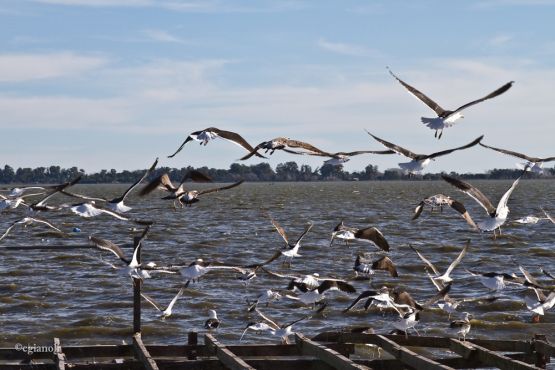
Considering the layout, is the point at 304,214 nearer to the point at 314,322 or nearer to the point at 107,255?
the point at 107,255

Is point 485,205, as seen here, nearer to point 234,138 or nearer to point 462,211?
point 462,211

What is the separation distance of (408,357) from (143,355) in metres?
3.48

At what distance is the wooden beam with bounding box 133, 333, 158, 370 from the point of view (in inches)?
552

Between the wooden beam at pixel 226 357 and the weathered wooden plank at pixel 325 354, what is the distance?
1.09 metres

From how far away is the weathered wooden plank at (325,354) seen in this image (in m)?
13.3

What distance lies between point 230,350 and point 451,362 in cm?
308

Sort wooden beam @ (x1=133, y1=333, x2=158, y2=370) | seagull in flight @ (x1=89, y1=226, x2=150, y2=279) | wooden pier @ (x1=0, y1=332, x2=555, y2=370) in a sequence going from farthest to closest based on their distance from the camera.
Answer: seagull in flight @ (x1=89, y1=226, x2=150, y2=279)
wooden pier @ (x1=0, y1=332, x2=555, y2=370)
wooden beam @ (x1=133, y1=333, x2=158, y2=370)

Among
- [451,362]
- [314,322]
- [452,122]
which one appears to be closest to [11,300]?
[314,322]

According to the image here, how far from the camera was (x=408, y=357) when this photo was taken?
1431 cm

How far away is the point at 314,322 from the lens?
2508cm

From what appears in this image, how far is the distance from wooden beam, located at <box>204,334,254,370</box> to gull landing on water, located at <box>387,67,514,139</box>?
362 cm

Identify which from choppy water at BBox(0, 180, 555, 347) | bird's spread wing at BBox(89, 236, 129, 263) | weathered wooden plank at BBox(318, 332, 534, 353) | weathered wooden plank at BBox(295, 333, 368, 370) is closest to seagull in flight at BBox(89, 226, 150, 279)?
bird's spread wing at BBox(89, 236, 129, 263)

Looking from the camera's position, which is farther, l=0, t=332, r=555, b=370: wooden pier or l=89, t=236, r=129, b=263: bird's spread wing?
l=89, t=236, r=129, b=263: bird's spread wing

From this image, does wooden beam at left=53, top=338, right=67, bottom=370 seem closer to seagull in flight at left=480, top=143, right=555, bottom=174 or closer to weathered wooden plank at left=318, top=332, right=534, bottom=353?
weathered wooden plank at left=318, top=332, right=534, bottom=353
